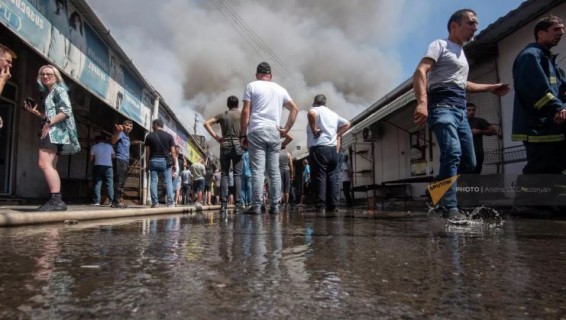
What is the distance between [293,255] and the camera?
188 cm

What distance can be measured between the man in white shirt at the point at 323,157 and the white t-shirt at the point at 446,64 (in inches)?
92.8

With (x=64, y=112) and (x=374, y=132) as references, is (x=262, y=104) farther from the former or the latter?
(x=374, y=132)

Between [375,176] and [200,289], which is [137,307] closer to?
[200,289]

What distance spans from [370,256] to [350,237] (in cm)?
72

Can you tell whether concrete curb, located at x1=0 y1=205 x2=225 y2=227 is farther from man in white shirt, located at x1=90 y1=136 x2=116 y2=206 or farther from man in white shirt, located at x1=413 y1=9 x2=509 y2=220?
man in white shirt, located at x1=90 y1=136 x2=116 y2=206

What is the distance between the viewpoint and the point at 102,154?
825 centimetres

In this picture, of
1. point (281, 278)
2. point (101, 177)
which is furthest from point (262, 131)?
point (101, 177)

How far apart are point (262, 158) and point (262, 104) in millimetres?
644

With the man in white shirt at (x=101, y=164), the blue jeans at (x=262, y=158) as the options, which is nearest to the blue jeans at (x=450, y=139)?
the blue jeans at (x=262, y=158)

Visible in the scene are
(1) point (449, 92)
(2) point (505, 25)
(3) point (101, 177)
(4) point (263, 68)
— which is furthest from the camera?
(3) point (101, 177)

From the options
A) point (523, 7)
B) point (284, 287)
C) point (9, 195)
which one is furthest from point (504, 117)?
point (9, 195)

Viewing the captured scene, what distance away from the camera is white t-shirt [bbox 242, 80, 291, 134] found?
5.35 metres

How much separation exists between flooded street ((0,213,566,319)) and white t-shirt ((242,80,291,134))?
309 cm

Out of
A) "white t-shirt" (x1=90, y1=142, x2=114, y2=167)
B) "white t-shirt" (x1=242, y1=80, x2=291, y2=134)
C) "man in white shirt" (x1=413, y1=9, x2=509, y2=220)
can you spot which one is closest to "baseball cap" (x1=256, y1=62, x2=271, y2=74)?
"white t-shirt" (x1=242, y1=80, x2=291, y2=134)
